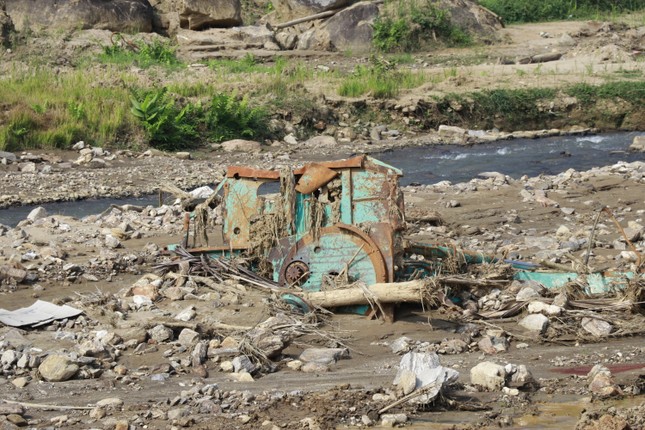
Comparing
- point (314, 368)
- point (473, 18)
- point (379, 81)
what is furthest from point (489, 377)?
point (473, 18)

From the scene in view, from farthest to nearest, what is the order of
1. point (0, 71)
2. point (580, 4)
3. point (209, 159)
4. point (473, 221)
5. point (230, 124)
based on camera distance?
point (580, 4) → point (0, 71) → point (230, 124) → point (209, 159) → point (473, 221)

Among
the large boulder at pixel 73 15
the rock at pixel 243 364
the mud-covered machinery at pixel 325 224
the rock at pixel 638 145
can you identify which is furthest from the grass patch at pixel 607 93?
the rock at pixel 243 364

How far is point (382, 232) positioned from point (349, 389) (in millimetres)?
1651

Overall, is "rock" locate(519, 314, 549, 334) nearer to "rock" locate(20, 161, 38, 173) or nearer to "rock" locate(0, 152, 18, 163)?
"rock" locate(20, 161, 38, 173)

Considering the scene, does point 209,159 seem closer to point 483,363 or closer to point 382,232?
point 382,232

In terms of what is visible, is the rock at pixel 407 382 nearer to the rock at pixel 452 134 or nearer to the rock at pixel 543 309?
the rock at pixel 543 309

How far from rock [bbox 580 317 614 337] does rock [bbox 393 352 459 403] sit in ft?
4.33

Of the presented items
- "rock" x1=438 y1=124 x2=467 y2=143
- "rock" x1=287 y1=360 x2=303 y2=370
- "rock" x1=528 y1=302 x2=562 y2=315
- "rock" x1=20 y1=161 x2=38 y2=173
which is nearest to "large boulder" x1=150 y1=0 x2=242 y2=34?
"rock" x1=438 y1=124 x2=467 y2=143

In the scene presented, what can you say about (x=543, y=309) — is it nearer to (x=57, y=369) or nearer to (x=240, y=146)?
(x=57, y=369)

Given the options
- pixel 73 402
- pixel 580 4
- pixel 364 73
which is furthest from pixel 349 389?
pixel 580 4

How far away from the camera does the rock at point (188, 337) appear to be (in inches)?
269

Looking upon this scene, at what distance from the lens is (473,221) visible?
10.7 metres

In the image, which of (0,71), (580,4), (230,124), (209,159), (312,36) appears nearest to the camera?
(209,159)

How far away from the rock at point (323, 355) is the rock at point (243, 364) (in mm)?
413
